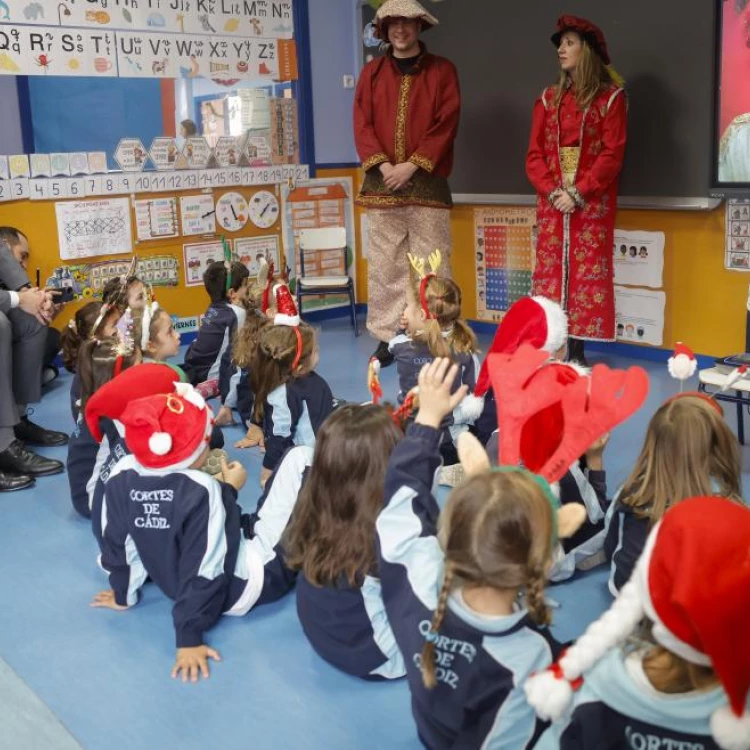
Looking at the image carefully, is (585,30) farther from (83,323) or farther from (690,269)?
(83,323)

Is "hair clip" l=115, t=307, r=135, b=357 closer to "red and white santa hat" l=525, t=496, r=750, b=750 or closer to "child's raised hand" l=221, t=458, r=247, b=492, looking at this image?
"child's raised hand" l=221, t=458, r=247, b=492

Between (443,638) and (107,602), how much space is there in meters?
1.32

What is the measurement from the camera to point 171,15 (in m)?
5.27

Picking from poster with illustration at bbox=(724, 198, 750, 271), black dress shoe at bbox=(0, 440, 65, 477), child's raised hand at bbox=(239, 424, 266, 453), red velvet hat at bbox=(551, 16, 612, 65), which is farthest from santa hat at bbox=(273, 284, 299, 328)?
poster with illustration at bbox=(724, 198, 750, 271)

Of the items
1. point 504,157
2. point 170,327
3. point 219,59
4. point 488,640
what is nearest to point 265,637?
point 488,640

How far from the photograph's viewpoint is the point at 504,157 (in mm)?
5250

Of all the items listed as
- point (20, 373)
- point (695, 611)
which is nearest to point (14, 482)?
point (20, 373)

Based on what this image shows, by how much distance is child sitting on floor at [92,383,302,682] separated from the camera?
2104mm

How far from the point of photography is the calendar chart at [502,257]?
5.33 metres

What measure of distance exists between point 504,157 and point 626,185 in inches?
32.7

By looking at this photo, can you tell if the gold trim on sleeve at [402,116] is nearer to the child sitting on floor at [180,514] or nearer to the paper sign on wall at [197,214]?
the paper sign on wall at [197,214]

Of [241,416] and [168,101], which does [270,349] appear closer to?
[241,416]

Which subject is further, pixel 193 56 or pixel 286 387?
pixel 193 56

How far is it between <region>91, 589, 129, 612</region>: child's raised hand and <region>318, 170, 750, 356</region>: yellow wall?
10.7ft
